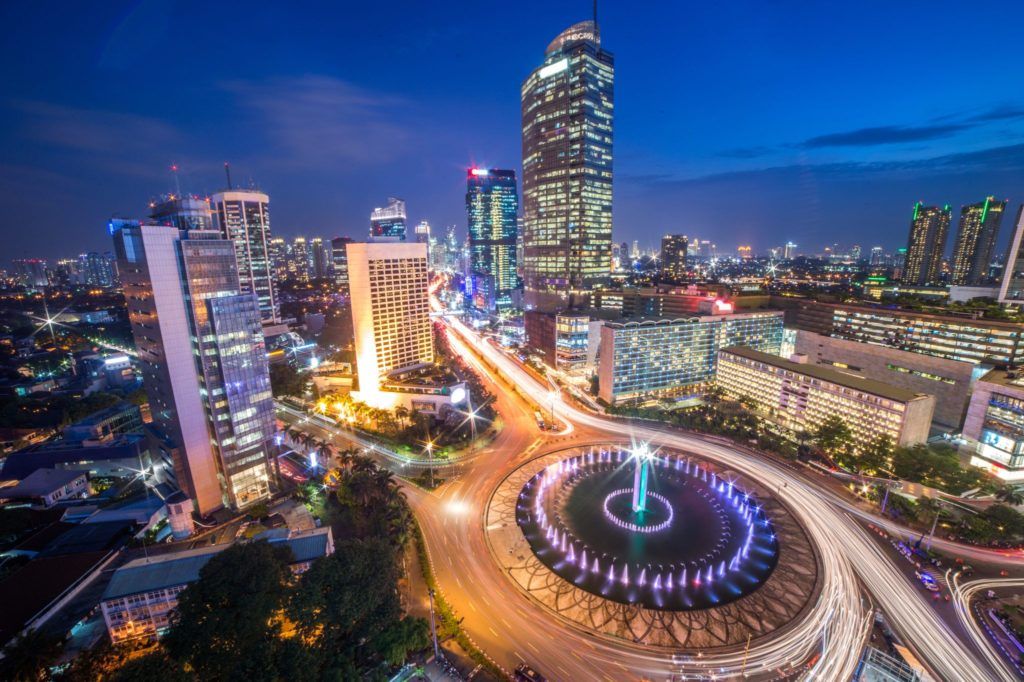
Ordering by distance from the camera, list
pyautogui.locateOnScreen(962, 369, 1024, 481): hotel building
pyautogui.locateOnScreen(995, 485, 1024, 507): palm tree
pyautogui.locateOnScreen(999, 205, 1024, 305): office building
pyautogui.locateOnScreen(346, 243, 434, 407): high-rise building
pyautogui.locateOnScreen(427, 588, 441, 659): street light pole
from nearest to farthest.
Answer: pyautogui.locateOnScreen(427, 588, 441, 659): street light pole → pyautogui.locateOnScreen(995, 485, 1024, 507): palm tree → pyautogui.locateOnScreen(962, 369, 1024, 481): hotel building → pyautogui.locateOnScreen(999, 205, 1024, 305): office building → pyautogui.locateOnScreen(346, 243, 434, 407): high-rise building

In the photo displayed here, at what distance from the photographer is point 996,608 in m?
41.0

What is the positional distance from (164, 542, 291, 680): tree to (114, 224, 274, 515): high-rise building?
1010 inches

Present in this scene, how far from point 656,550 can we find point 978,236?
257969 mm

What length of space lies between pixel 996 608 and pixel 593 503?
139 ft

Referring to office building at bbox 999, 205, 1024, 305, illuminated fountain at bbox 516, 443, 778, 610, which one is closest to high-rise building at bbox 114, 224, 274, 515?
illuminated fountain at bbox 516, 443, 778, 610

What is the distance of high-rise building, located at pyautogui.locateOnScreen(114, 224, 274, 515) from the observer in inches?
1903

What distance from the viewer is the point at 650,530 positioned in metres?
54.5

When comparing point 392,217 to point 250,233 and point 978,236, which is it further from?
point 978,236

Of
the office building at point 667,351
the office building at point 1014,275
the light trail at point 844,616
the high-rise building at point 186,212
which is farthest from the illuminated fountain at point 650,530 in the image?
the office building at point 1014,275

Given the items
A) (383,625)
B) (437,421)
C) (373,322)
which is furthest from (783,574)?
(373,322)

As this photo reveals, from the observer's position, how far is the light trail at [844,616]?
3622 centimetres

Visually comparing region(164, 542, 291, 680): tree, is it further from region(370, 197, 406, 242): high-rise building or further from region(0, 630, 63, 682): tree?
region(370, 197, 406, 242): high-rise building

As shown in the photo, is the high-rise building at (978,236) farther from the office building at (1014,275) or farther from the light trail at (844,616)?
the light trail at (844,616)

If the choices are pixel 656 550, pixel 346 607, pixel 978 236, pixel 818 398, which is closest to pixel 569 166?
pixel 818 398
